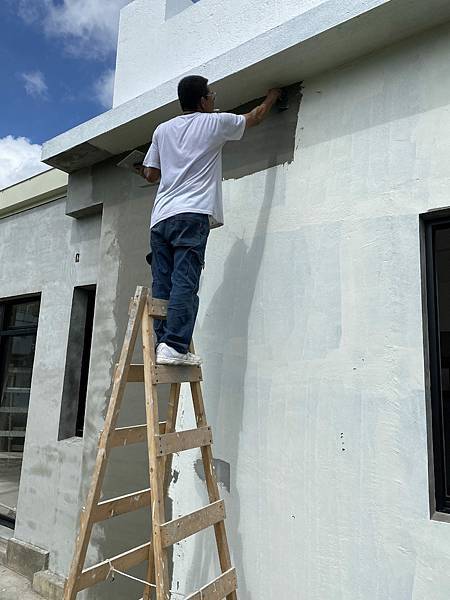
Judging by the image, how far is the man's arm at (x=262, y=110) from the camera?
2.36 meters

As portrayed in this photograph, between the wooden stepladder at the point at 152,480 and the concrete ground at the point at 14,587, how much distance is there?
201 centimetres

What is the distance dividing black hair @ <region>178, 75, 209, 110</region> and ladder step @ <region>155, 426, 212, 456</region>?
1563 millimetres

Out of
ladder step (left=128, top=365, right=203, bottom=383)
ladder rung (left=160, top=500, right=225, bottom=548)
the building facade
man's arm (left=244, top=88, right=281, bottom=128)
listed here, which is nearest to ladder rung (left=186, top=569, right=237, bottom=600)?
ladder rung (left=160, top=500, right=225, bottom=548)

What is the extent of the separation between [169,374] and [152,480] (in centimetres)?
43

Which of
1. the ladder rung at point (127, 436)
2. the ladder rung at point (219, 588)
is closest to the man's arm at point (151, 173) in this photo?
the ladder rung at point (127, 436)

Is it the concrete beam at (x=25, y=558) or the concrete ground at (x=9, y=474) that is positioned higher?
the concrete ground at (x=9, y=474)

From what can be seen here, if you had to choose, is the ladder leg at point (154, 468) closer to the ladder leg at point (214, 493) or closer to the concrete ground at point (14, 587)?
the ladder leg at point (214, 493)

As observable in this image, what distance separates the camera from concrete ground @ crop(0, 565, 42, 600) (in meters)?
3.40

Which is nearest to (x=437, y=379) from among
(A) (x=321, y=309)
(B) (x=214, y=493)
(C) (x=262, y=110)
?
(A) (x=321, y=309)

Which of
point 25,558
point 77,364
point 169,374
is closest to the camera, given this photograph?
point 169,374

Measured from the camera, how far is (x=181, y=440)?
187 cm

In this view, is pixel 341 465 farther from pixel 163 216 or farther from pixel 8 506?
pixel 8 506

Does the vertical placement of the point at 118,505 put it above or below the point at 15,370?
below

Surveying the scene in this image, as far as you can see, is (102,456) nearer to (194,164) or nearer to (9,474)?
(194,164)
